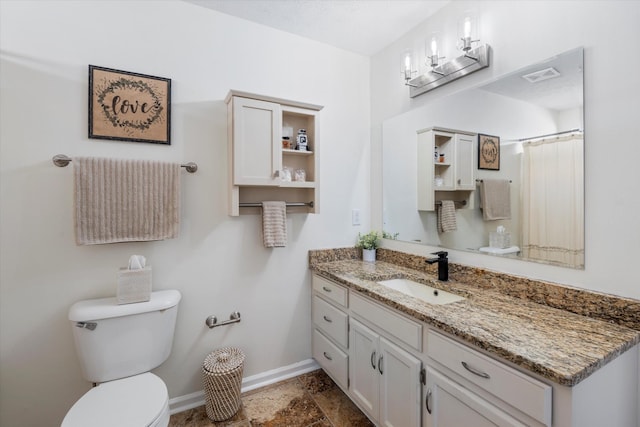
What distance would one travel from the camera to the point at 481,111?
65.4 inches

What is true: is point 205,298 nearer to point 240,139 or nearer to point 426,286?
point 240,139

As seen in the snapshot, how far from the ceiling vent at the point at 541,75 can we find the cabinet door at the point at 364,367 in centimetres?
150

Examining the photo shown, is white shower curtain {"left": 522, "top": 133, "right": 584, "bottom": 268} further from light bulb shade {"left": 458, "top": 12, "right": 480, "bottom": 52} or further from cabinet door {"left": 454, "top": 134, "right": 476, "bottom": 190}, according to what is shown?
light bulb shade {"left": 458, "top": 12, "right": 480, "bottom": 52}

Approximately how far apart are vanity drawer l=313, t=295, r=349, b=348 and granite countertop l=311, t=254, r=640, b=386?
30 cm

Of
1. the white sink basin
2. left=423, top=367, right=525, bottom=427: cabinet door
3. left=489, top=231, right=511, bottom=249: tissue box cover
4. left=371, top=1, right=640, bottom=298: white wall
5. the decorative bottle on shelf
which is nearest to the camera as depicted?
left=423, top=367, right=525, bottom=427: cabinet door

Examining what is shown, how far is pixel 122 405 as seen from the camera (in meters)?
1.22

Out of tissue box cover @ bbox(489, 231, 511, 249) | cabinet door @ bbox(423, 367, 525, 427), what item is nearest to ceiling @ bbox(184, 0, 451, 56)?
tissue box cover @ bbox(489, 231, 511, 249)

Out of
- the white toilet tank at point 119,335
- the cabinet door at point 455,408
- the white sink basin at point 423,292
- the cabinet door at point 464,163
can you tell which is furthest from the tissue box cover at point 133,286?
the cabinet door at point 464,163

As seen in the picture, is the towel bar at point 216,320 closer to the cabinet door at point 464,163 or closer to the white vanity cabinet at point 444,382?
the white vanity cabinet at point 444,382

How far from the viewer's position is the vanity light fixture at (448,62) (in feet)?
5.31

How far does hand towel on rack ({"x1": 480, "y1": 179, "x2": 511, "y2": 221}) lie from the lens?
1.53 metres

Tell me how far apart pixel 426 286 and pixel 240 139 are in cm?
144


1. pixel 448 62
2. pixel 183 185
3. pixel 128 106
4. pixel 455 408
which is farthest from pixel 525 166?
pixel 128 106

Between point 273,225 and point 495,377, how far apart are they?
1.39 m
